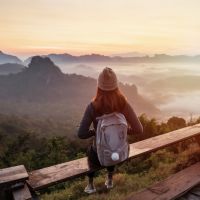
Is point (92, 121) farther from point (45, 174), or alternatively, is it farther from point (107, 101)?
point (45, 174)

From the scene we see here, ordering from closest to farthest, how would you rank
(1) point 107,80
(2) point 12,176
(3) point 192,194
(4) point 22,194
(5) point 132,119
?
(4) point 22,194, (2) point 12,176, (1) point 107,80, (5) point 132,119, (3) point 192,194

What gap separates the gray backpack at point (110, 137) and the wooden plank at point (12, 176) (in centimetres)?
94

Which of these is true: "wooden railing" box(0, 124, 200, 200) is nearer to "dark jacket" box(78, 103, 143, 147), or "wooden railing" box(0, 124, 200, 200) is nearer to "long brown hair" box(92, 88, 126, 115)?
"dark jacket" box(78, 103, 143, 147)

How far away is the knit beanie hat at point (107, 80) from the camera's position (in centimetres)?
368

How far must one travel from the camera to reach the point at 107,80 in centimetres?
368

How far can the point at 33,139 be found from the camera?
4238 centimetres

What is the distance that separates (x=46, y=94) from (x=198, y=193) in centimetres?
18169

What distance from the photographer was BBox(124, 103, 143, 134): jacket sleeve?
12.5 ft

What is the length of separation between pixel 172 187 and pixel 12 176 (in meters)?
2.45

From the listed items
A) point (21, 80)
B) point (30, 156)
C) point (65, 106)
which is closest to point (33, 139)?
point (30, 156)

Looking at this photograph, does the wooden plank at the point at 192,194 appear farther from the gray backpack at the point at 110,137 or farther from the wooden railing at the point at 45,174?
the gray backpack at the point at 110,137

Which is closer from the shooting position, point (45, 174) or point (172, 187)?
point (45, 174)

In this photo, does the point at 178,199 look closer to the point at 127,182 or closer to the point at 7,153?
the point at 127,182

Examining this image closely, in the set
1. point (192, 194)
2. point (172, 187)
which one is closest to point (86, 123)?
point (172, 187)
